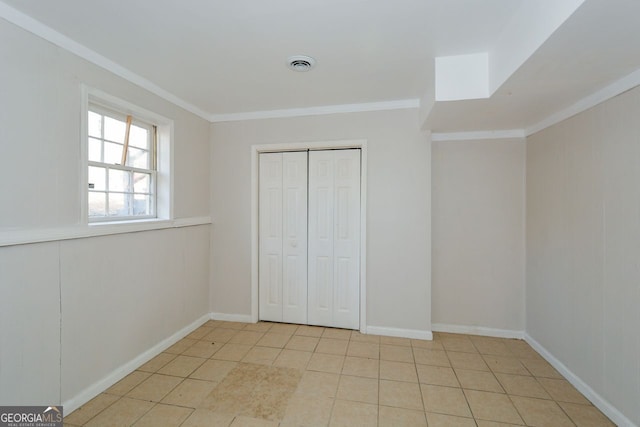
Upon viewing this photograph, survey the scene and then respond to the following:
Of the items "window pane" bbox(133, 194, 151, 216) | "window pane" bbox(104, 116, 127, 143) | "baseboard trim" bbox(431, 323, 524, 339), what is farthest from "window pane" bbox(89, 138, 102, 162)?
"baseboard trim" bbox(431, 323, 524, 339)

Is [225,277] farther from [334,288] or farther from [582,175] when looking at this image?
[582,175]

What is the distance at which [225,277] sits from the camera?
3441 millimetres

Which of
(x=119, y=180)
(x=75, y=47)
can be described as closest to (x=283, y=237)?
(x=119, y=180)

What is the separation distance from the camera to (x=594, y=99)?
2.07m

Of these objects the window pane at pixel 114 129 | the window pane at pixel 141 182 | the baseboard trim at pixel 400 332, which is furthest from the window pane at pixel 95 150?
the baseboard trim at pixel 400 332

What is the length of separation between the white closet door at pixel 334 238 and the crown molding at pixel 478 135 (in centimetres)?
96

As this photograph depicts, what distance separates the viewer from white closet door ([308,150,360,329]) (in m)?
3.20

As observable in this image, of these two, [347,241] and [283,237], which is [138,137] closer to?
[283,237]

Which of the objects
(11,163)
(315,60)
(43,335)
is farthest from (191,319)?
(315,60)

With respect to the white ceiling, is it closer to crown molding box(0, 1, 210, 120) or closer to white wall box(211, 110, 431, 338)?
crown molding box(0, 1, 210, 120)

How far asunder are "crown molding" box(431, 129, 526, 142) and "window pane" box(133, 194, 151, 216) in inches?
121

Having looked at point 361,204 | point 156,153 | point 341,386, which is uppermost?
point 156,153

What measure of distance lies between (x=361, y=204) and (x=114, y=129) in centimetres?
238

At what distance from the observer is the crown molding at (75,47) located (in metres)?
1.60
